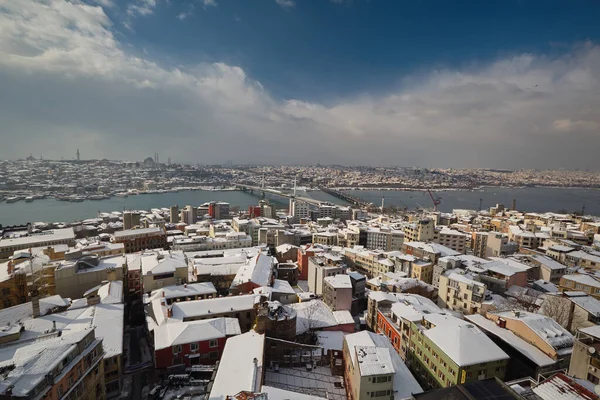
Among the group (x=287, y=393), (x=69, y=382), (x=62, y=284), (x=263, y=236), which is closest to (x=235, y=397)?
(x=287, y=393)

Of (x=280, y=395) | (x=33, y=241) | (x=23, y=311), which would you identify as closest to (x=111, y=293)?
(x=23, y=311)

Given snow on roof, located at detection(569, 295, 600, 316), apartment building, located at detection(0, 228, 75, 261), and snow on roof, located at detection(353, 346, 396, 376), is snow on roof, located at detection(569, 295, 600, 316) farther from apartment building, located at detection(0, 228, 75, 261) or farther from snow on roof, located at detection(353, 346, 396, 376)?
apartment building, located at detection(0, 228, 75, 261)

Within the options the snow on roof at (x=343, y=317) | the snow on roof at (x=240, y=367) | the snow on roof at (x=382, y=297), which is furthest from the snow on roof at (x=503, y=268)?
the snow on roof at (x=240, y=367)

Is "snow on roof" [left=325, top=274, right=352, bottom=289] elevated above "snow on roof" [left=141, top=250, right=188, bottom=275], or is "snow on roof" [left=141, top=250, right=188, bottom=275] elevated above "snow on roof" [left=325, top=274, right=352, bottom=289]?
"snow on roof" [left=141, top=250, right=188, bottom=275]

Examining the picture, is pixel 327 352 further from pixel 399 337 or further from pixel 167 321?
pixel 167 321

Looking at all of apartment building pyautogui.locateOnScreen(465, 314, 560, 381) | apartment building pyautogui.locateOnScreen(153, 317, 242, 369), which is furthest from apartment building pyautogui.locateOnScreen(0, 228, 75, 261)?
apartment building pyautogui.locateOnScreen(465, 314, 560, 381)

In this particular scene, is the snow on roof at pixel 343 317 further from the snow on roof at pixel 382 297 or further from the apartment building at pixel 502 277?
the apartment building at pixel 502 277

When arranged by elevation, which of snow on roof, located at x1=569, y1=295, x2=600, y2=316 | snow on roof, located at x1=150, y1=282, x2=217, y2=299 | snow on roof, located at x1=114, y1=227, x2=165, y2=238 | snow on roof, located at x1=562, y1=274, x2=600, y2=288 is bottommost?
snow on roof, located at x1=114, y1=227, x2=165, y2=238
